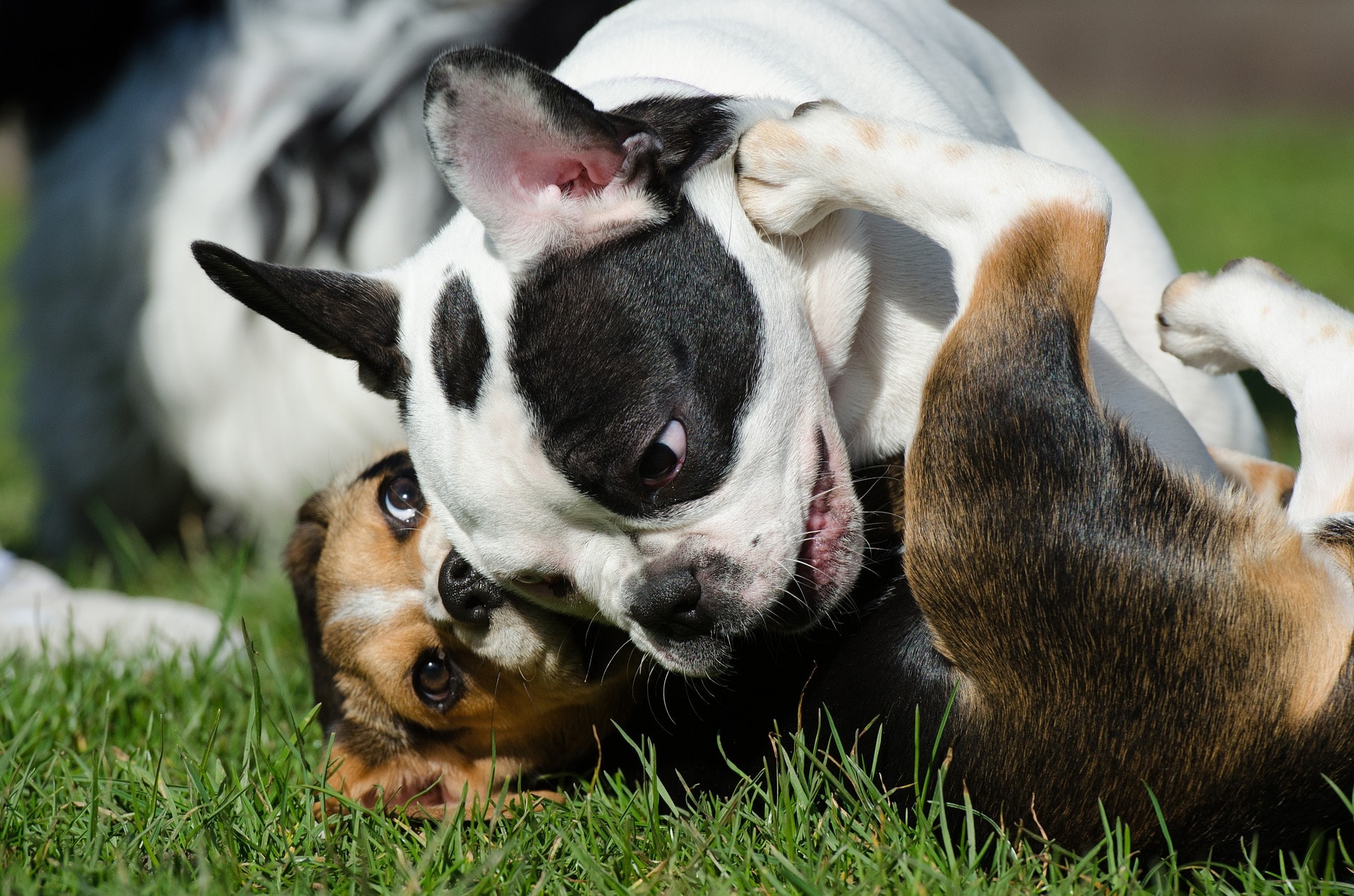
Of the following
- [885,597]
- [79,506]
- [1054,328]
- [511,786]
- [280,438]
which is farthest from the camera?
[79,506]

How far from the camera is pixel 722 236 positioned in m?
2.51

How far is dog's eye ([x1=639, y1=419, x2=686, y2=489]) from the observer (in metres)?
2.40

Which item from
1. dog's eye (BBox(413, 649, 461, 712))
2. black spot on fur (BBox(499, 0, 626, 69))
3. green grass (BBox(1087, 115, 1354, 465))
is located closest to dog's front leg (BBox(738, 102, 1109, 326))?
dog's eye (BBox(413, 649, 461, 712))

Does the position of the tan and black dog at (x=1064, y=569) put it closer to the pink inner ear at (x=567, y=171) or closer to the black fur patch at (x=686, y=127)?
the black fur patch at (x=686, y=127)

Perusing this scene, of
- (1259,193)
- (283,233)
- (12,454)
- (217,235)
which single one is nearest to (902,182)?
(283,233)

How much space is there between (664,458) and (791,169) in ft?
1.92

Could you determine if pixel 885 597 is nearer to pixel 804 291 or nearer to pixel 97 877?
pixel 804 291

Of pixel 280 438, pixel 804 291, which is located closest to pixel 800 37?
pixel 804 291

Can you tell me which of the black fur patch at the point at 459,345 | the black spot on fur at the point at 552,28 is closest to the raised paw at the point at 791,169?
the black fur patch at the point at 459,345

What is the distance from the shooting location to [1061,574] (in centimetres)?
241

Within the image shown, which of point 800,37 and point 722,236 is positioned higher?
point 800,37

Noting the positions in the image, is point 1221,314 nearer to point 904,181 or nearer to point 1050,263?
point 1050,263

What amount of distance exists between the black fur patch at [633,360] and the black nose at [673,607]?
0.44 feet

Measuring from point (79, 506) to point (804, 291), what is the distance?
3.95m
